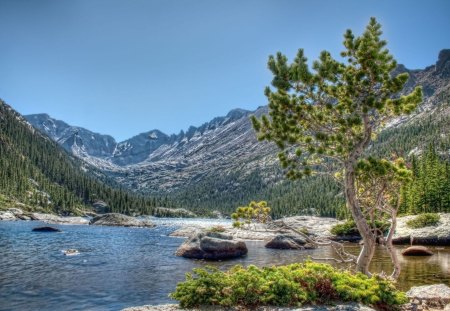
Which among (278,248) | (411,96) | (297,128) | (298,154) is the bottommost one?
(278,248)

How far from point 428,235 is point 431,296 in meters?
43.4

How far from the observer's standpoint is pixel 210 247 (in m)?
41.7

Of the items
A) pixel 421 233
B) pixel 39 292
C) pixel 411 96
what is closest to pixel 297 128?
pixel 411 96

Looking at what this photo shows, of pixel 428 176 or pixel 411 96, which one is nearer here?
pixel 411 96

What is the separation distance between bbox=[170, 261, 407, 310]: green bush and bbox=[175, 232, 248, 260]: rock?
81.4ft

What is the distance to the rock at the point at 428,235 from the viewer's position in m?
56.6

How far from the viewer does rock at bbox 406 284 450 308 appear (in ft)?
62.4

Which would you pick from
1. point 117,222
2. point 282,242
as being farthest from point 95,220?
point 282,242

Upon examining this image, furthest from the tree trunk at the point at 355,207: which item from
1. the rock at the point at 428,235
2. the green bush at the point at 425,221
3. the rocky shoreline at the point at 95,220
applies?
the rocky shoreline at the point at 95,220

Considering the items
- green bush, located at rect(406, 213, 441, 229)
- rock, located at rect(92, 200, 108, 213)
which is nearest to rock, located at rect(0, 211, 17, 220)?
rock, located at rect(92, 200, 108, 213)

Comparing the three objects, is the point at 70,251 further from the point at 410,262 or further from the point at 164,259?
the point at 410,262

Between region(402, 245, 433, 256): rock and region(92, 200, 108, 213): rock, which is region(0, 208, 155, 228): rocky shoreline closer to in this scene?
region(92, 200, 108, 213): rock

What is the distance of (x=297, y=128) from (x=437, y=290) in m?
12.8

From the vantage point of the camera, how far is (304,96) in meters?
17.9
